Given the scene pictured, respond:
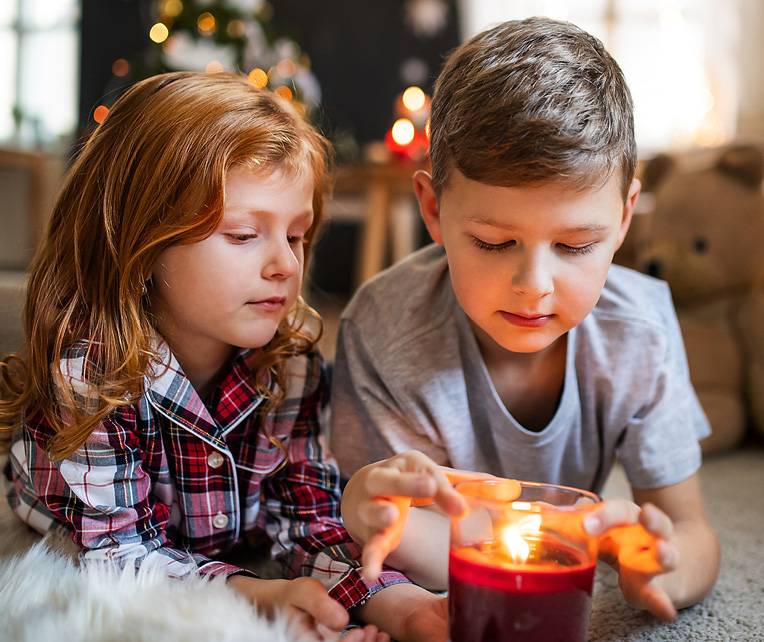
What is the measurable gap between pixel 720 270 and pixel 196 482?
1.12m

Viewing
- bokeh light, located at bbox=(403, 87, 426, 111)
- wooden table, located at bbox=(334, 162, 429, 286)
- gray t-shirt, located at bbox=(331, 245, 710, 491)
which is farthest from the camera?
bokeh light, located at bbox=(403, 87, 426, 111)

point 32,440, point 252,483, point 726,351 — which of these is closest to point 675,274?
point 726,351

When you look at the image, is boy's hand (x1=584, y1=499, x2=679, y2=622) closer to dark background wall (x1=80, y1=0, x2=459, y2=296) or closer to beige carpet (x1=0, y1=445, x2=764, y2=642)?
beige carpet (x1=0, y1=445, x2=764, y2=642)

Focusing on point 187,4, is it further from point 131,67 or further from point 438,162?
point 438,162

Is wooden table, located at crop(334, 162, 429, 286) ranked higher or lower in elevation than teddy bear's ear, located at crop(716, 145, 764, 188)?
lower

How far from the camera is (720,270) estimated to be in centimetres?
147

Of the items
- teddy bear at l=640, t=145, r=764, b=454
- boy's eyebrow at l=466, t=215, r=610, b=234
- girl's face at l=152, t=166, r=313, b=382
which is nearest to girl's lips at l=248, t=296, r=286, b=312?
girl's face at l=152, t=166, r=313, b=382

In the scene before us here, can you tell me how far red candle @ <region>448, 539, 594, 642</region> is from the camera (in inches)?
19.6

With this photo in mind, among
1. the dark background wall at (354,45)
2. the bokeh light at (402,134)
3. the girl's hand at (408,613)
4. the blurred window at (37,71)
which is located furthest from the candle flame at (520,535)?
the blurred window at (37,71)

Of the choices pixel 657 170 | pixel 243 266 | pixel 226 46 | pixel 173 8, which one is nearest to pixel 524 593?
pixel 243 266

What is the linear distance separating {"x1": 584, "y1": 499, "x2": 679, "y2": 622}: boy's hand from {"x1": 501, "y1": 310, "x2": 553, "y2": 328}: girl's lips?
0.69 feet

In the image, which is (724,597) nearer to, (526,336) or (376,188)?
(526,336)

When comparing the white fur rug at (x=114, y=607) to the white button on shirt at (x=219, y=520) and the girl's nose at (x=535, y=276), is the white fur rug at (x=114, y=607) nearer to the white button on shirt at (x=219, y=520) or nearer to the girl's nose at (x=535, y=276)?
the white button on shirt at (x=219, y=520)

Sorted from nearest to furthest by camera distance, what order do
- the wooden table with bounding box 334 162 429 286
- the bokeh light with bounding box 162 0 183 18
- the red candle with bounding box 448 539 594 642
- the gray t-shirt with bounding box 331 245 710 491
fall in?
the red candle with bounding box 448 539 594 642 < the gray t-shirt with bounding box 331 245 710 491 < the wooden table with bounding box 334 162 429 286 < the bokeh light with bounding box 162 0 183 18
